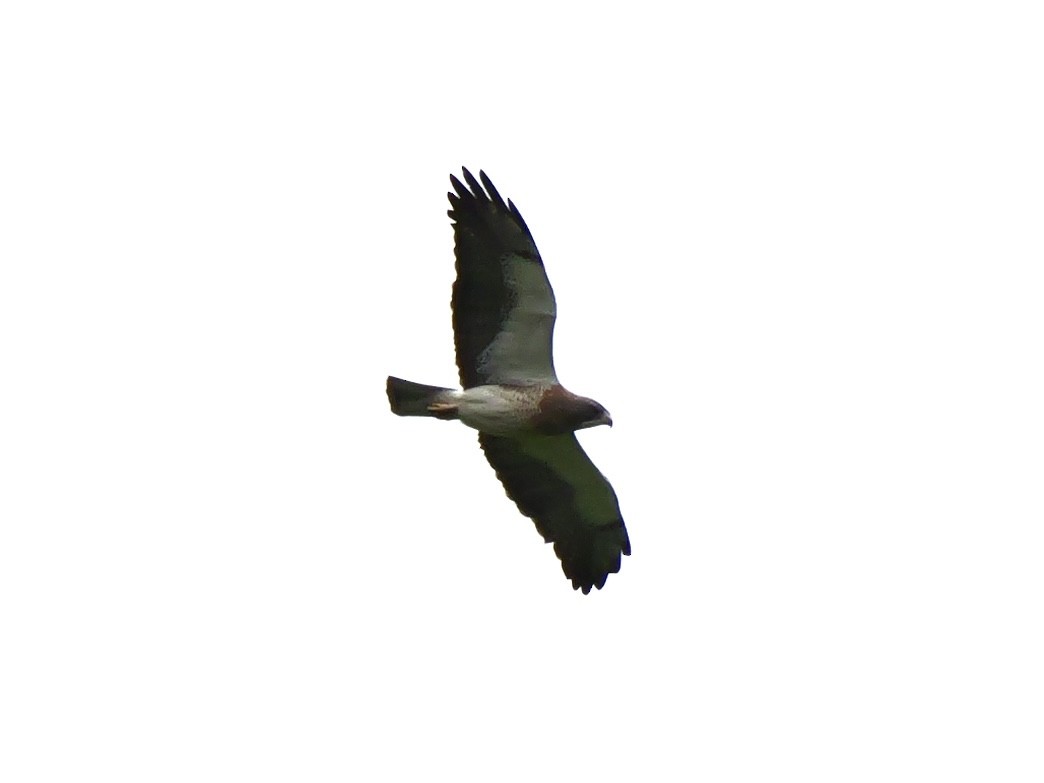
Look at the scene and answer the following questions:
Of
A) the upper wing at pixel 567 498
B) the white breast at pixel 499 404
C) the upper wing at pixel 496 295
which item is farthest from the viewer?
the upper wing at pixel 567 498

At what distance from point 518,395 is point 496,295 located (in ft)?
3.01

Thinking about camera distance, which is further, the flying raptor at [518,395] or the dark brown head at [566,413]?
the dark brown head at [566,413]

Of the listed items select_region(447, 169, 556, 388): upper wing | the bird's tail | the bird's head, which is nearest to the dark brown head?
the bird's head

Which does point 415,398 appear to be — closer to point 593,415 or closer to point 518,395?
point 518,395

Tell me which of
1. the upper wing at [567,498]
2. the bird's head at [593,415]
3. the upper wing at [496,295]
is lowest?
the upper wing at [567,498]

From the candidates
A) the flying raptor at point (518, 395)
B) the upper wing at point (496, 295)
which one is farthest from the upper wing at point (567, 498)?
the upper wing at point (496, 295)

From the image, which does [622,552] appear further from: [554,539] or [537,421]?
[537,421]

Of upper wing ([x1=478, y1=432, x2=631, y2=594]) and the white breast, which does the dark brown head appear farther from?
upper wing ([x1=478, y1=432, x2=631, y2=594])

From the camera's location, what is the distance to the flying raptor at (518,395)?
56.6 feet

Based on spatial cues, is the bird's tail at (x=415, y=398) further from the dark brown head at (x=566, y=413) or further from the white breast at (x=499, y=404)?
the dark brown head at (x=566, y=413)

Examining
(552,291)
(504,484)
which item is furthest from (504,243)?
(504,484)

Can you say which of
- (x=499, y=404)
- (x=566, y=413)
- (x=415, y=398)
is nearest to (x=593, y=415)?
(x=566, y=413)

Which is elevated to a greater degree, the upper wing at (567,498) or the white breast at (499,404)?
the white breast at (499,404)

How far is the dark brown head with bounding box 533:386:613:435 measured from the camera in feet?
58.1
